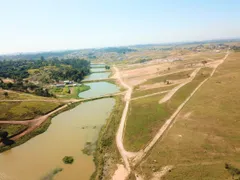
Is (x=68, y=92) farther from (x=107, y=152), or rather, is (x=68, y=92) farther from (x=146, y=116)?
(x=107, y=152)

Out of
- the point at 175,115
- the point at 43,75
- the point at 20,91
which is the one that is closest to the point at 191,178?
the point at 175,115

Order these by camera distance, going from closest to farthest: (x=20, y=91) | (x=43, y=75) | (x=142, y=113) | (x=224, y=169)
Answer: (x=224, y=169)
(x=142, y=113)
(x=20, y=91)
(x=43, y=75)

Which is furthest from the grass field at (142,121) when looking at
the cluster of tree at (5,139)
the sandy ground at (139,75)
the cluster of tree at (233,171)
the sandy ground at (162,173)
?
the sandy ground at (139,75)

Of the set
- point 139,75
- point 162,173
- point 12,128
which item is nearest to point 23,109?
point 12,128

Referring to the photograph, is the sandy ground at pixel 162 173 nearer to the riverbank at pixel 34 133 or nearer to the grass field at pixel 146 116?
the grass field at pixel 146 116

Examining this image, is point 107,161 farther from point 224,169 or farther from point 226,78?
point 226,78
